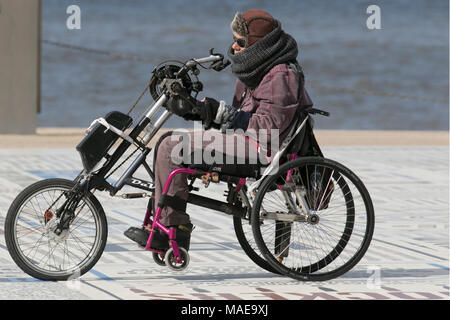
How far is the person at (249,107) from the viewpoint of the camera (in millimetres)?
6660

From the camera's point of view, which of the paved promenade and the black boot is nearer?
the paved promenade

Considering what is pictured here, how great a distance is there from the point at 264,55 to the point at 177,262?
1.22 metres

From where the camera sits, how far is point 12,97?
48.5ft

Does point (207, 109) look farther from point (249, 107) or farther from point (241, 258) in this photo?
point (241, 258)

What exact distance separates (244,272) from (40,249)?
117 cm

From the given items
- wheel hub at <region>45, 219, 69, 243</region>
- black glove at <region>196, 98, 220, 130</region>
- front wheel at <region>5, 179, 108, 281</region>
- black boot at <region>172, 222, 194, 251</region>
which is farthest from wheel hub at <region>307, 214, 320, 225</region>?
wheel hub at <region>45, 219, 69, 243</region>

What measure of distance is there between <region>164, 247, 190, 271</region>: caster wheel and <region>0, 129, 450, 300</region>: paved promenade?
0.09 m

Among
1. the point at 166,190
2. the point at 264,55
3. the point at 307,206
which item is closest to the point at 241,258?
the point at 307,206

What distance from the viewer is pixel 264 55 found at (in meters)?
6.76

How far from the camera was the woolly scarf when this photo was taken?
6.77m

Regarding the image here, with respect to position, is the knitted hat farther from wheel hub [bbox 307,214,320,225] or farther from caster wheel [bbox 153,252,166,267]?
caster wheel [bbox 153,252,166,267]

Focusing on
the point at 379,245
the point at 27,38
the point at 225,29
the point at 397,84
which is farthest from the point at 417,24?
the point at 379,245
